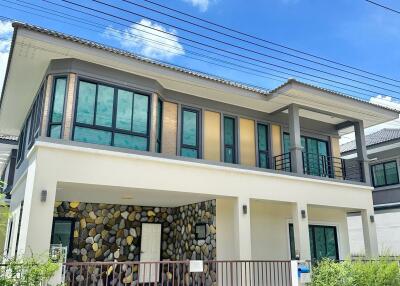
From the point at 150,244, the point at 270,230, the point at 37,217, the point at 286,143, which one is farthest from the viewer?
the point at 286,143

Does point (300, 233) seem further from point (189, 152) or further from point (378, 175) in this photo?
point (378, 175)

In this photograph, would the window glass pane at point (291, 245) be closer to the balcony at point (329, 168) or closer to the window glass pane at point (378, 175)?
A: the balcony at point (329, 168)

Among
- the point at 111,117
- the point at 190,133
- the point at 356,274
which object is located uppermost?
the point at 190,133

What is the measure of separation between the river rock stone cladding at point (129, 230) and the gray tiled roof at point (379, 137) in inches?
422

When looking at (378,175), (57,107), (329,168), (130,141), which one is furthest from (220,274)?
(378,175)

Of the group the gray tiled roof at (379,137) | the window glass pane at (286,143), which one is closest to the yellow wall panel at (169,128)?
the window glass pane at (286,143)

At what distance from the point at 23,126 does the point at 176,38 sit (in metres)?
8.47

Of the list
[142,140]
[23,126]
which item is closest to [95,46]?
[142,140]

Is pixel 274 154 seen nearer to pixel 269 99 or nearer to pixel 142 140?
pixel 269 99

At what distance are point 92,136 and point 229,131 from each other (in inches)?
194

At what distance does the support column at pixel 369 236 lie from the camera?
41.2ft

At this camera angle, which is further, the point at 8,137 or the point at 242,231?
the point at 8,137

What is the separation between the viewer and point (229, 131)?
12.6m

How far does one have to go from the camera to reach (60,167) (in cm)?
793
